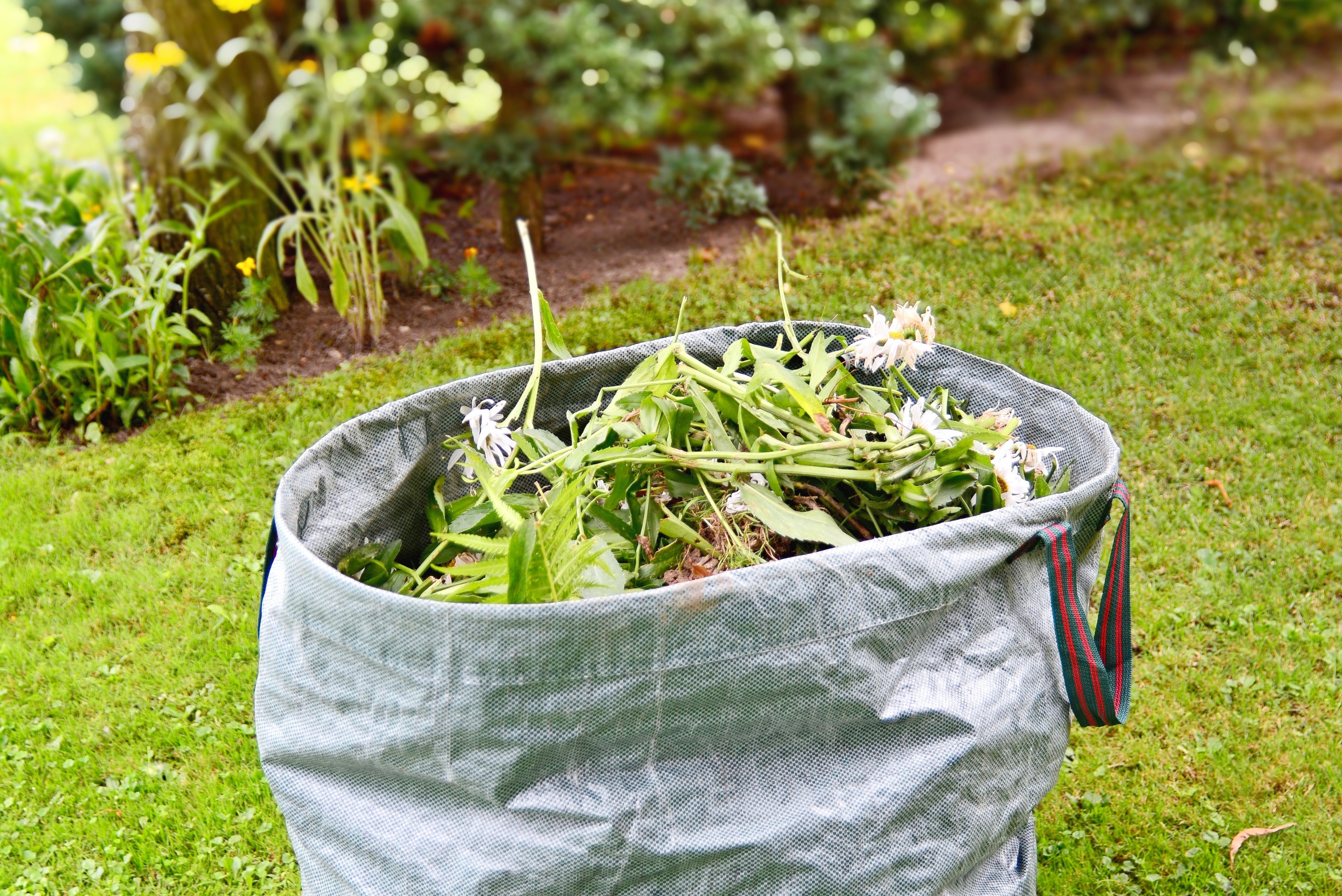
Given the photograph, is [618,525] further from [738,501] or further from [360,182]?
[360,182]

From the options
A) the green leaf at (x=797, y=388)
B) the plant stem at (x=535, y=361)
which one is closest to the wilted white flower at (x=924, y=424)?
the green leaf at (x=797, y=388)

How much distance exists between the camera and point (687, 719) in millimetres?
1179

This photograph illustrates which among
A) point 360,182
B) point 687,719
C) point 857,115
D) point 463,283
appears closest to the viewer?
point 687,719

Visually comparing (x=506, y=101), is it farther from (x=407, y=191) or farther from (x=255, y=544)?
(x=255, y=544)

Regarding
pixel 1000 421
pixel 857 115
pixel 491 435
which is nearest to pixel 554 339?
pixel 491 435

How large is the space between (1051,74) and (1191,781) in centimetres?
408

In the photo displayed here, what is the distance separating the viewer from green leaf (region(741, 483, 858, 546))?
4.53 feet

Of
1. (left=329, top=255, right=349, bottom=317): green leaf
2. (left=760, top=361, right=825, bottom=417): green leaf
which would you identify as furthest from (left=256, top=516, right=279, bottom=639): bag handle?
(left=329, top=255, right=349, bottom=317): green leaf

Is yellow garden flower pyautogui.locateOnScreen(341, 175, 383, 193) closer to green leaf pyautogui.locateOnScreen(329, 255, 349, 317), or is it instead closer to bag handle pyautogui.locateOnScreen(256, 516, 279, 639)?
green leaf pyautogui.locateOnScreen(329, 255, 349, 317)

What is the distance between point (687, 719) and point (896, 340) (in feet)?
2.19

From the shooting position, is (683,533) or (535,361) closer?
(683,533)

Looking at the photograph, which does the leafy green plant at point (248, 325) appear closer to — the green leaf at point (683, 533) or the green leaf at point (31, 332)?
the green leaf at point (31, 332)

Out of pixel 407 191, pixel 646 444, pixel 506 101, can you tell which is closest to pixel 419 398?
pixel 646 444

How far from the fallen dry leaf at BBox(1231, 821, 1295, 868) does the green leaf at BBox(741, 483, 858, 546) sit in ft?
3.64
